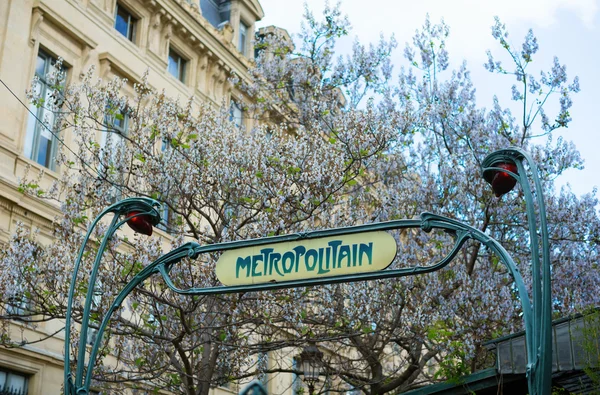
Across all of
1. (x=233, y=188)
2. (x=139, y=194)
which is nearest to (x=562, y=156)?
(x=233, y=188)

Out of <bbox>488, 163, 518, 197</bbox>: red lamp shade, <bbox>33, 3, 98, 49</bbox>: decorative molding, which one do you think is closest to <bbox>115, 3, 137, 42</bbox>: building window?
<bbox>33, 3, 98, 49</bbox>: decorative molding

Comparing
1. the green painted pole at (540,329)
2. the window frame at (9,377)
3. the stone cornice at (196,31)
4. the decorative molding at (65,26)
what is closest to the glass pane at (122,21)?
the stone cornice at (196,31)

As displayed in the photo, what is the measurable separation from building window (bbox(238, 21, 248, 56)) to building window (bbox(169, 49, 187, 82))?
4245 millimetres

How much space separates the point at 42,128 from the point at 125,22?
5939 millimetres

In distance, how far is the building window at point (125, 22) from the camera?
25078 mm

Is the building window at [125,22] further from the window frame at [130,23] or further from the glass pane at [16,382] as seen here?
the glass pane at [16,382]

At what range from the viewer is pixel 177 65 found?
2764 cm

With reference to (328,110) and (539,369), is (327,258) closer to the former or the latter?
(539,369)

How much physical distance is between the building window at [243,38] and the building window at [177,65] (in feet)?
13.9

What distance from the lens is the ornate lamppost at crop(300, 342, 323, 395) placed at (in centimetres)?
1681

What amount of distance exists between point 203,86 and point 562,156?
43.7 feet

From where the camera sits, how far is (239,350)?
1636 centimetres

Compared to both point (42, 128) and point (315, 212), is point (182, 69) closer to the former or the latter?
point (42, 128)

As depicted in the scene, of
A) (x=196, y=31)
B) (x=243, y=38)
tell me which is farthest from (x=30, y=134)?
(x=243, y=38)
